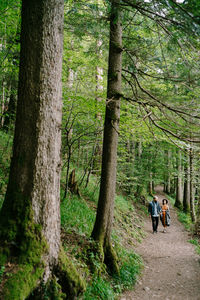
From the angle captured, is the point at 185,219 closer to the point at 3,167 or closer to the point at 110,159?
the point at 110,159

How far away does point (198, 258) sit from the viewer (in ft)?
22.8

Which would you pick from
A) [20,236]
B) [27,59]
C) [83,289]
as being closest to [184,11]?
[27,59]

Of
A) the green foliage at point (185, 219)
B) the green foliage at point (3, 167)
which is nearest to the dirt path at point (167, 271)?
the green foliage at point (185, 219)

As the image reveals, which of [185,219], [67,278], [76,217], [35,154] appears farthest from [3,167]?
[185,219]

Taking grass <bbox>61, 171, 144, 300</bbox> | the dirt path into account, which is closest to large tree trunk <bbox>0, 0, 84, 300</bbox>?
grass <bbox>61, 171, 144, 300</bbox>

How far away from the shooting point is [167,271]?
19.4ft

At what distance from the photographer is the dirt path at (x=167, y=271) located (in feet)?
15.3

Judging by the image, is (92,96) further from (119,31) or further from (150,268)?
(150,268)

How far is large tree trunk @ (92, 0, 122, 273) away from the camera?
189 inches

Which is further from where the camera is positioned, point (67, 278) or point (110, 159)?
point (110, 159)

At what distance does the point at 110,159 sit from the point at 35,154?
2.61 meters

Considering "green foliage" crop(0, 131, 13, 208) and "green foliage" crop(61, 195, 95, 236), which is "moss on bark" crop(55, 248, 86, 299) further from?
"green foliage" crop(0, 131, 13, 208)

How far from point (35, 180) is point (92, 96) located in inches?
154

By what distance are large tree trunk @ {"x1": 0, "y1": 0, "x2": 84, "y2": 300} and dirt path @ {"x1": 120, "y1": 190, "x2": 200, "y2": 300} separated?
2.82m
